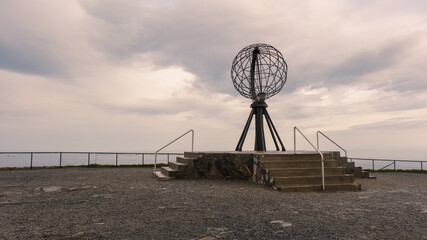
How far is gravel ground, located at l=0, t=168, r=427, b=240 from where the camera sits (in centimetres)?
344

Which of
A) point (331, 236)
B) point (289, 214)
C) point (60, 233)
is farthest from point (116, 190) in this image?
point (331, 236)

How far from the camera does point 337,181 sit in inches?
296

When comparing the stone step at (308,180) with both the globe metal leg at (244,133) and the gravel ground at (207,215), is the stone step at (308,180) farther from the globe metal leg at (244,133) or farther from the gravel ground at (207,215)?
the globe metal leg at (244,133)

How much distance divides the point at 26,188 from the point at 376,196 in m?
9.27

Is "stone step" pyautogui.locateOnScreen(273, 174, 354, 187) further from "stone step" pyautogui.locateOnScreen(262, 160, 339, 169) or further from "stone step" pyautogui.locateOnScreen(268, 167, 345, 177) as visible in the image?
"stone step" pyautogui.locateOnScreen(262, 160, 339, 169)

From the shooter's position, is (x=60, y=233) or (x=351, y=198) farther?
(x=351, y=198)

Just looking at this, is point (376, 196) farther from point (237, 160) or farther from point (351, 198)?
point (237, 160)

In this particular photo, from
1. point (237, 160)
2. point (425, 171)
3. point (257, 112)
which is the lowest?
point (425, 171)

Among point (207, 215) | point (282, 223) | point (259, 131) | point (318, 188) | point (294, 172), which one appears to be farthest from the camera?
point (259, 131)

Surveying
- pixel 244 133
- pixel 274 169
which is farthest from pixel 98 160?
pixel 274 169

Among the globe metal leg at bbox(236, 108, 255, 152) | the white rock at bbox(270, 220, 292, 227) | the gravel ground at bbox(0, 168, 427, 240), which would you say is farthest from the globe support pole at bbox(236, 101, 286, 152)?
the white rock at bbox(270, 220, 292, 227)

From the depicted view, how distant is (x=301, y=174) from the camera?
7.64m

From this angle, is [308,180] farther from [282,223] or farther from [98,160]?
[98,160]

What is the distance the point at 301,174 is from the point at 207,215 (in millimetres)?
4315
